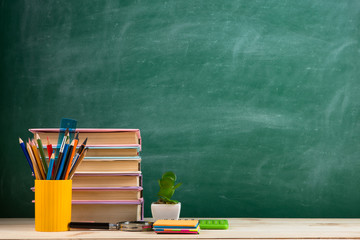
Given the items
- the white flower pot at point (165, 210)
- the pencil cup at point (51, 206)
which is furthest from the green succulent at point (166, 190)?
the pencil cup at point (51, 206)

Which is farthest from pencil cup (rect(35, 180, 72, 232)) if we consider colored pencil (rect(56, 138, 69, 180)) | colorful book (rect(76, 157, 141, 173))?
colorful book (rect(76, 157, 141, 173))

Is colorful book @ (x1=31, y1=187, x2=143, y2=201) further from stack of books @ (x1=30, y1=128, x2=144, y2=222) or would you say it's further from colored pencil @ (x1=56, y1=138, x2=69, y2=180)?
colored pencil @ (x1=56, y1=138, x2=69, y2=180)

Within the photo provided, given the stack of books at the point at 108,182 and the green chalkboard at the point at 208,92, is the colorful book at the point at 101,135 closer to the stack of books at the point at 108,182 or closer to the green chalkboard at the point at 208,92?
the stack of books at the point at 108,182

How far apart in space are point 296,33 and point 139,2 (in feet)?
1.90

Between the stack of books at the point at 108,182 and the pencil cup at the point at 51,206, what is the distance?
0.10 metres

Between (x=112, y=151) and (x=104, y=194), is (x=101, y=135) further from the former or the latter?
(x=104, y=194)

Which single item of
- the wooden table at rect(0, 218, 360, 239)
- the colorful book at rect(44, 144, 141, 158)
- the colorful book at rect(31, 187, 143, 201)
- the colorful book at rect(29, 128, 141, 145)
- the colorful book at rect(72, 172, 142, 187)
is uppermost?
the colorful book at rect(29, 128, 141, 145)

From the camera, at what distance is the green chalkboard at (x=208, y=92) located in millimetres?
1524

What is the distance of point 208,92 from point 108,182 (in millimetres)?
542

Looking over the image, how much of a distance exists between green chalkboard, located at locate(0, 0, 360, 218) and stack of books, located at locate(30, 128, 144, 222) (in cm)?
33

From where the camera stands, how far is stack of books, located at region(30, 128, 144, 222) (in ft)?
3.86

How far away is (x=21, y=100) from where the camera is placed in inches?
60.2

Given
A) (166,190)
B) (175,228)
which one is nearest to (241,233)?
(175,228)

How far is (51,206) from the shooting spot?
41.8 inches
